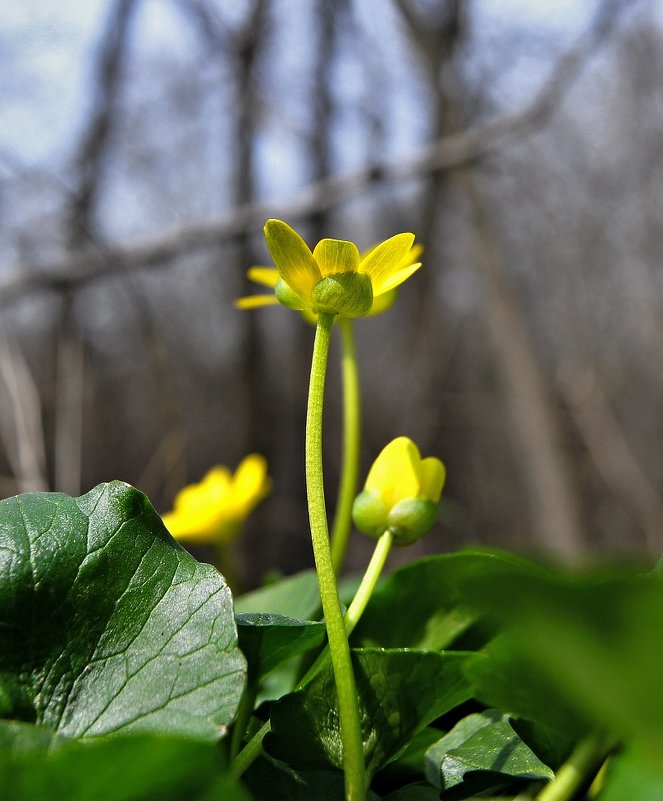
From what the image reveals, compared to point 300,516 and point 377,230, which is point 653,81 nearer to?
point 377,230

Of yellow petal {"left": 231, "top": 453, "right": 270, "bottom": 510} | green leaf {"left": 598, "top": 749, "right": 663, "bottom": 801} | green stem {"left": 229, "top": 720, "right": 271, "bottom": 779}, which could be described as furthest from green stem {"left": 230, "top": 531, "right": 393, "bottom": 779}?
yellow petal {"left": 231, "top": 453, "right": 270, "bottom": 510}

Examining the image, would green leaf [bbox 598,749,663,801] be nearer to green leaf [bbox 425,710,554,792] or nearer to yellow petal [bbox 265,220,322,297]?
green leaf [bbox 425,710,554,792]

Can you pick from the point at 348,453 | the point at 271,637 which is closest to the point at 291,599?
the point at 348,453

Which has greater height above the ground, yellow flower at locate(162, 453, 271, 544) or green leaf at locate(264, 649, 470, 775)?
green leaf at locate(264, 649, 470, 775)

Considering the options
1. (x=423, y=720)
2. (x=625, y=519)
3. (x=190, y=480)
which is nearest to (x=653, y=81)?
(x=625, y=519)

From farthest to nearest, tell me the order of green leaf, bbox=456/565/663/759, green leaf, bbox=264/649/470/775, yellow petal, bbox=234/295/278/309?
yellow petal, bbox=234/295/278/309 → green leaf, bbox=264/649/470/775 → green leaf, bbox=456/565/663/759

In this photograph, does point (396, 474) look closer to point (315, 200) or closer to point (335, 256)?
point (335, 256)

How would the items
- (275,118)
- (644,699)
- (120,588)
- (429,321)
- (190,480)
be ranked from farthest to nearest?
(190,480), (429,321), (275,118), (120,588), (644,699)
